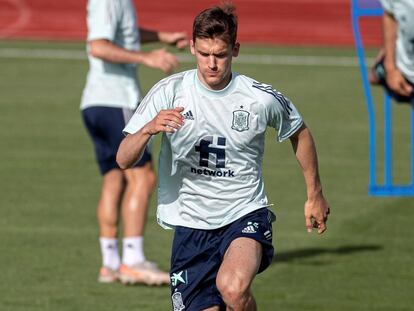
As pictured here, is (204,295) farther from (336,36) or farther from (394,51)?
(336,36)

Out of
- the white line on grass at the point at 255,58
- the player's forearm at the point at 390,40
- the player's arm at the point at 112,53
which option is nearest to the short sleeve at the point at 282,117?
the player's arm at the point at 112,53

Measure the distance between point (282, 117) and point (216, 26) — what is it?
2.27ft

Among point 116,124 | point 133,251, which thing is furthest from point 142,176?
point 133,251

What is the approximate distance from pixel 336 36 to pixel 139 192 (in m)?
20.9

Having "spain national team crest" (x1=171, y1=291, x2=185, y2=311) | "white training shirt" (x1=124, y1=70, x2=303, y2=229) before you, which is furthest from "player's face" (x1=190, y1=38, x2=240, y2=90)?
"spain national team crest" (x1=171, y1=291, x2=185, y2=311)

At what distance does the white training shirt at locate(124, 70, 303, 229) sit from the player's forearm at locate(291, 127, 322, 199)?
0.28 ft

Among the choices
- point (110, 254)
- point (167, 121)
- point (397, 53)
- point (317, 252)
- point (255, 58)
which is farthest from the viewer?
point (255, 58)

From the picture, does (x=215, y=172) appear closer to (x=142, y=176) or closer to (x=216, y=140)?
(x=216, y=140)

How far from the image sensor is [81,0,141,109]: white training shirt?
10440mm

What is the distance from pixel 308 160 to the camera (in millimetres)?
7621

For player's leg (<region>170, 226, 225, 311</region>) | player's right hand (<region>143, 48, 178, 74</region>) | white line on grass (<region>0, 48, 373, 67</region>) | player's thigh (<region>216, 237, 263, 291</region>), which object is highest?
player's right hand (<region>143, 48, 178, 74</region>)

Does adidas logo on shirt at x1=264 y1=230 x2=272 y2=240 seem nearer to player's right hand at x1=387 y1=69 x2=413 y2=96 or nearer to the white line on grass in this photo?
player's right hand at x1=387 y1=69 x2=413 y2=96

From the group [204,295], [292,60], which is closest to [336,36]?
[292,60]

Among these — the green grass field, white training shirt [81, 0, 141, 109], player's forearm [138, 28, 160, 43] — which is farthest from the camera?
player's forearm [138, 28, 160, 43]
